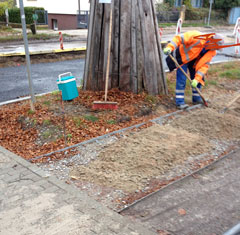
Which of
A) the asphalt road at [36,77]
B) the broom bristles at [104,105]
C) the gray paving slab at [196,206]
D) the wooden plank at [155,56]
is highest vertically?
the wooden plank at [155,56]

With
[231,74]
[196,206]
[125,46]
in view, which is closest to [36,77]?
[125,46]

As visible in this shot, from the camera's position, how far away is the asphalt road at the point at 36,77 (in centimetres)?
776

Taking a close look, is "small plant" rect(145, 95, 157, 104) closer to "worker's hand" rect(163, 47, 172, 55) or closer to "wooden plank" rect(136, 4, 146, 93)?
"wooden plank" rect(136, 4, 146, 93)

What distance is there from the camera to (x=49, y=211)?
311 cm

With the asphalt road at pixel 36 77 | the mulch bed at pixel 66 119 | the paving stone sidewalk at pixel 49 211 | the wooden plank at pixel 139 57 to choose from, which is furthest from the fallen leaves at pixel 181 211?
the asphalt road at pixel 36 77

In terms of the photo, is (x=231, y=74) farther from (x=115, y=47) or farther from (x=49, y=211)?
(x=49, y=211)

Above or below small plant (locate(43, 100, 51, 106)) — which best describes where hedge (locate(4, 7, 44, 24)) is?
above

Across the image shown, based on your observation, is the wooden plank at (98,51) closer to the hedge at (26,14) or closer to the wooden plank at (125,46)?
the wooden plank at (125,46)

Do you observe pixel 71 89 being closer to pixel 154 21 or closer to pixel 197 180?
pixel 154 21

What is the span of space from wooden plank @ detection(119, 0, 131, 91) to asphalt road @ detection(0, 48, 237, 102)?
7.94ft

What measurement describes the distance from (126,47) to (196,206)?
378 cm

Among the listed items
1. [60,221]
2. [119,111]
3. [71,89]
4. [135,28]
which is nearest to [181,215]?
[60,221]

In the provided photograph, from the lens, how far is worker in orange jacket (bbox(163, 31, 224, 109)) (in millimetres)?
5973

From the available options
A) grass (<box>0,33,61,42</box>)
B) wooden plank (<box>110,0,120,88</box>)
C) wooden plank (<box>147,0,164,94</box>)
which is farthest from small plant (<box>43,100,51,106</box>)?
grass (<box>0,33,61,42</box>)
